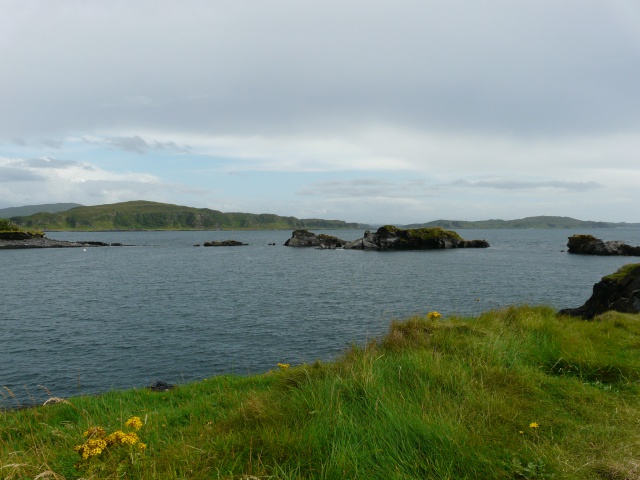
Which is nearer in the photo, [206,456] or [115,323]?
[206,456]

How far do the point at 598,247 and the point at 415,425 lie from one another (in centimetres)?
11843

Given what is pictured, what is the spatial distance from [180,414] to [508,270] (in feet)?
225

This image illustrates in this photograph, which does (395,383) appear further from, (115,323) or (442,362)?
(115,323)

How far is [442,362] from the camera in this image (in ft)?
24.3

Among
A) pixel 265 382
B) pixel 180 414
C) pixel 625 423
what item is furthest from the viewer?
pixel 265 382

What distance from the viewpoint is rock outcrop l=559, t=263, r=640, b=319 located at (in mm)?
23031

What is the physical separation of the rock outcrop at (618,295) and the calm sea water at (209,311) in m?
6.21

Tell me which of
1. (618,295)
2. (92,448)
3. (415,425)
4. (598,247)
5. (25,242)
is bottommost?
(618,295)

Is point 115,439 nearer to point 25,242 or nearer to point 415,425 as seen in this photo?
point 415,425

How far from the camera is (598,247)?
10012 centimetres

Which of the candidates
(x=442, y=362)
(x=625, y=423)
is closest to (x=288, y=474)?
(x=442, y=362)

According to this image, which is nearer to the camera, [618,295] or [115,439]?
[115,439]

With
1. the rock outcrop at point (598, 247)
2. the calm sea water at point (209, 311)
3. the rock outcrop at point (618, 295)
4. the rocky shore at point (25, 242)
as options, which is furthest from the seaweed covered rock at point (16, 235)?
the rock outcrop at point (598, 247)

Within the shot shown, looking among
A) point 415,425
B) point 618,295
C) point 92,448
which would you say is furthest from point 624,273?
point 92,448
